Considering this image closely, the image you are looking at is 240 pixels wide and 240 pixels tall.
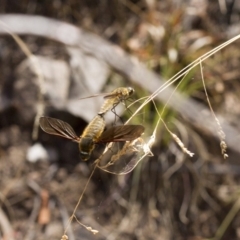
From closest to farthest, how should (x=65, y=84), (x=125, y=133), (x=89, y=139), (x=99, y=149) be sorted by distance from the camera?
1. (x=125, y=133)
2. (x=89, y=139)
3. (x=99, y=149)
4. (x=65, y=84)

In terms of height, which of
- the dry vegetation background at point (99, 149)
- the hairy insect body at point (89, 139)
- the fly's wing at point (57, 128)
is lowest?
the dry vegetation background at point (99, 149)

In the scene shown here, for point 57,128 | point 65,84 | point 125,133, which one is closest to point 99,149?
point 65,84

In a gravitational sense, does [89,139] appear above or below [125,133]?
below

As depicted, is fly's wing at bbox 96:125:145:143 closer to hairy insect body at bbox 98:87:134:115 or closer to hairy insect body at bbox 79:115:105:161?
hairy insect body at bbox 79:115:105:161

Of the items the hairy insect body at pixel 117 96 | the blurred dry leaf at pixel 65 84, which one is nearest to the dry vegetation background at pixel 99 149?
the blurred dry leaf at pixel 65 84

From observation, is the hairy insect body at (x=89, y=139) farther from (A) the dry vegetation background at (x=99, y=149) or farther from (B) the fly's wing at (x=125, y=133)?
(A) the dry vegetation background at (x=99, y=149)

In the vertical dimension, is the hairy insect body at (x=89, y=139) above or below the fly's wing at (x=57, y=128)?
above

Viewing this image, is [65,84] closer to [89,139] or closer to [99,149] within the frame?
[99,149]

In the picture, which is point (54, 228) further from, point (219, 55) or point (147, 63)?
point (219, 55)

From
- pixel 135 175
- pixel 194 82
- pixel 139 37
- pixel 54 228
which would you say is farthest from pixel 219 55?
pixel 54 228
